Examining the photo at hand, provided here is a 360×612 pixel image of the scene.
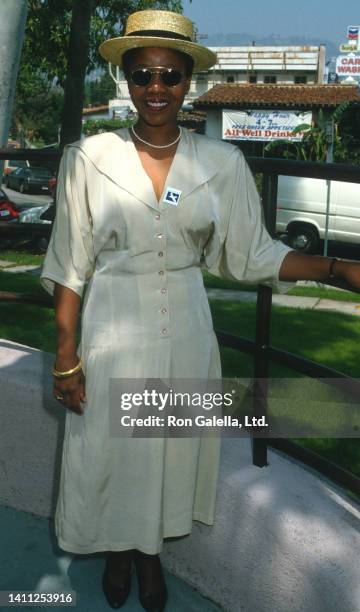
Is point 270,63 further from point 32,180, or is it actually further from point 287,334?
point 287,334

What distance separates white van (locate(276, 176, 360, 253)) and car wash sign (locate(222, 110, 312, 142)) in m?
17.1

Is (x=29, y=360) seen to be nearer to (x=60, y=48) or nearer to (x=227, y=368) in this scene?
(x=227, y=368)

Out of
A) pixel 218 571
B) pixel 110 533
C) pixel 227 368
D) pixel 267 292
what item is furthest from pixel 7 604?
pixel 227 368

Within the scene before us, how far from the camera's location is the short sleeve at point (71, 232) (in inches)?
86.0

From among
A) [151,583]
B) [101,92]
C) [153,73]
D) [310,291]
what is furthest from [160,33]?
[101,92]

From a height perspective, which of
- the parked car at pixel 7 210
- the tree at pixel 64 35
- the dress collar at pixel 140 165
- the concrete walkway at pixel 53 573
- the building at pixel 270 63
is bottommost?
the concrete walkway at pixel 53 573

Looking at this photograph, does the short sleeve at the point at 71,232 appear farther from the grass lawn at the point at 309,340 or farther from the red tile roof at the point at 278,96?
the red tile roof at the point at 278,96

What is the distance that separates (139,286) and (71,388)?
36 centimetres

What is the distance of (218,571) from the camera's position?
246cm

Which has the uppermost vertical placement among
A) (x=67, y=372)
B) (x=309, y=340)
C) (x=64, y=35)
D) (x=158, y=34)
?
(x=64, y=35)

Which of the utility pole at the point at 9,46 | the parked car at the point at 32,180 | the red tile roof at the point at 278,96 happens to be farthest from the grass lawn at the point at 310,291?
the red tile roof at the point at 278,96

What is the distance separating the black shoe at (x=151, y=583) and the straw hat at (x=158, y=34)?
5.08ft

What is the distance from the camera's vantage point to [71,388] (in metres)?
2.25

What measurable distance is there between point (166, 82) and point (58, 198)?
453mm
